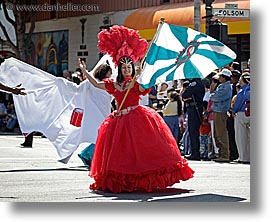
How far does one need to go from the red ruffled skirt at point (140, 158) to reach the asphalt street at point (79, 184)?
122 millimetres

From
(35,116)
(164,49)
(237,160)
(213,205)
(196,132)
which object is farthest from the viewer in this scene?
(196,132)

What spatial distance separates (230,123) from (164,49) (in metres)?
4.56

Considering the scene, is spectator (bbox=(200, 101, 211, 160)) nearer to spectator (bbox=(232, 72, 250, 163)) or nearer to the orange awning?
spectator (bbox=(232, 72, 250, 163))

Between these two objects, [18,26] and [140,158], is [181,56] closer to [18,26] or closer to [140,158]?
[140,158]

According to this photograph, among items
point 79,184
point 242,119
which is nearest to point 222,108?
point 242,119

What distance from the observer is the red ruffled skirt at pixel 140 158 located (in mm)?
9055

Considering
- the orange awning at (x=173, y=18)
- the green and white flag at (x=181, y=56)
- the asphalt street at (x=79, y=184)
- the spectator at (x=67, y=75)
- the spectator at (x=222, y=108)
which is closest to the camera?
the asphalt street at (x=79, y=184)

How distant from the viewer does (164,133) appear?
919 centimetres

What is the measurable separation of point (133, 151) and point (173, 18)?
3.51 m

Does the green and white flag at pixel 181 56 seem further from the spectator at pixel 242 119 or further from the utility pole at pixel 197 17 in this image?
the utility pole at pixel 197 17

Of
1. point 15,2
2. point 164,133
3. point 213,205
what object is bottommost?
point 213,205

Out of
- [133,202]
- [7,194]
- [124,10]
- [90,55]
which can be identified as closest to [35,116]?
[90,55]

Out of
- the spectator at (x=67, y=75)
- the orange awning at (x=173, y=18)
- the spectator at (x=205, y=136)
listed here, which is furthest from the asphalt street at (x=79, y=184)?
the orange awning at (x=173, y=18)

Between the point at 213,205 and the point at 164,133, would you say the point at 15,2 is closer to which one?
the point at 164,133
